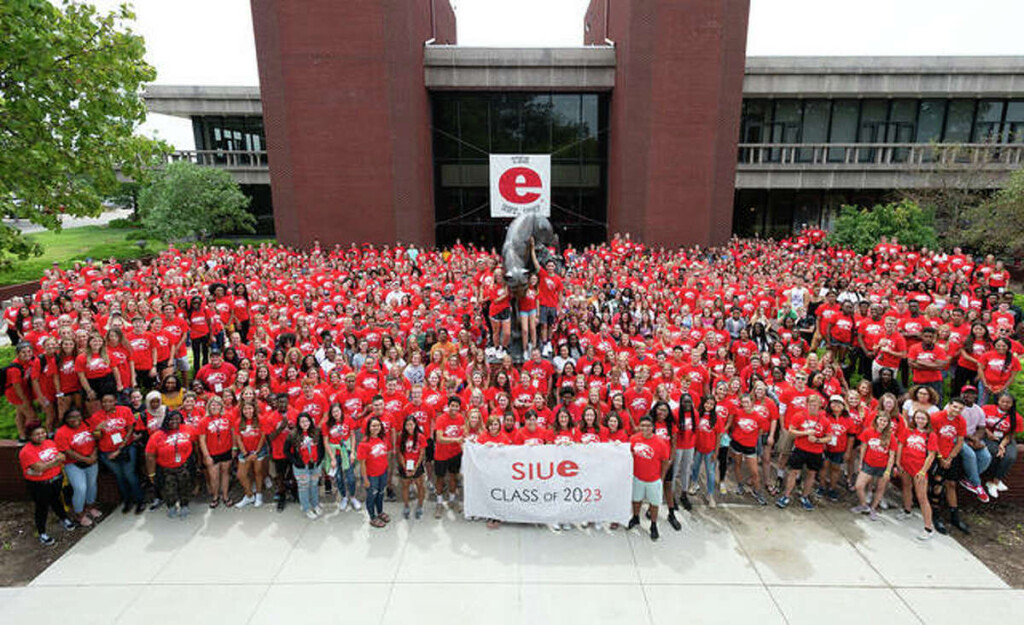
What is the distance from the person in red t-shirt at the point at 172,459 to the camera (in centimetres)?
743

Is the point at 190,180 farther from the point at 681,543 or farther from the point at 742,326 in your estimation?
the point at 681,543

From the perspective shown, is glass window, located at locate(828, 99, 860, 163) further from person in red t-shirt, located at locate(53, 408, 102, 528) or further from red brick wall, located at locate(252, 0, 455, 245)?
person in red t-shirt, located at locate(53, 408, 102, 528)

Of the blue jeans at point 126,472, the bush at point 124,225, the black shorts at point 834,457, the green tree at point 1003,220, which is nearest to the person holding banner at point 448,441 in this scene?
the blue jeans at point 126,472

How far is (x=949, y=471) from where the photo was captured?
24.4ft

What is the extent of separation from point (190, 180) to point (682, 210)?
22.7 meters

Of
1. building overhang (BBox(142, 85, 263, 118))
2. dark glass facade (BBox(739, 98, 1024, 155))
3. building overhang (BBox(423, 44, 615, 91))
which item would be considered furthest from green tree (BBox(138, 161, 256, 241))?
dark glass facade (BBox(739, 98, 1024, 155))

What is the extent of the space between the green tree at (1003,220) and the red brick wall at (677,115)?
8826mm

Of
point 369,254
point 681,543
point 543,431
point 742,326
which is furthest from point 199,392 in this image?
point 369,254

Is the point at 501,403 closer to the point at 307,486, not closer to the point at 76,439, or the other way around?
the point at 307,486

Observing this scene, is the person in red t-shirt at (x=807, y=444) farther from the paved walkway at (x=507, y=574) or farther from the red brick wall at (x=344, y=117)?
the red brick wall at (x=344, y=117)

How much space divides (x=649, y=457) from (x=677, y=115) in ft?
64.0

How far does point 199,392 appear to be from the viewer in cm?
847

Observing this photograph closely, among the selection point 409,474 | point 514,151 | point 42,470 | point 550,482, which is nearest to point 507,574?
point 550,482

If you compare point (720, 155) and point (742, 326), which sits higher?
point (720, 155)
